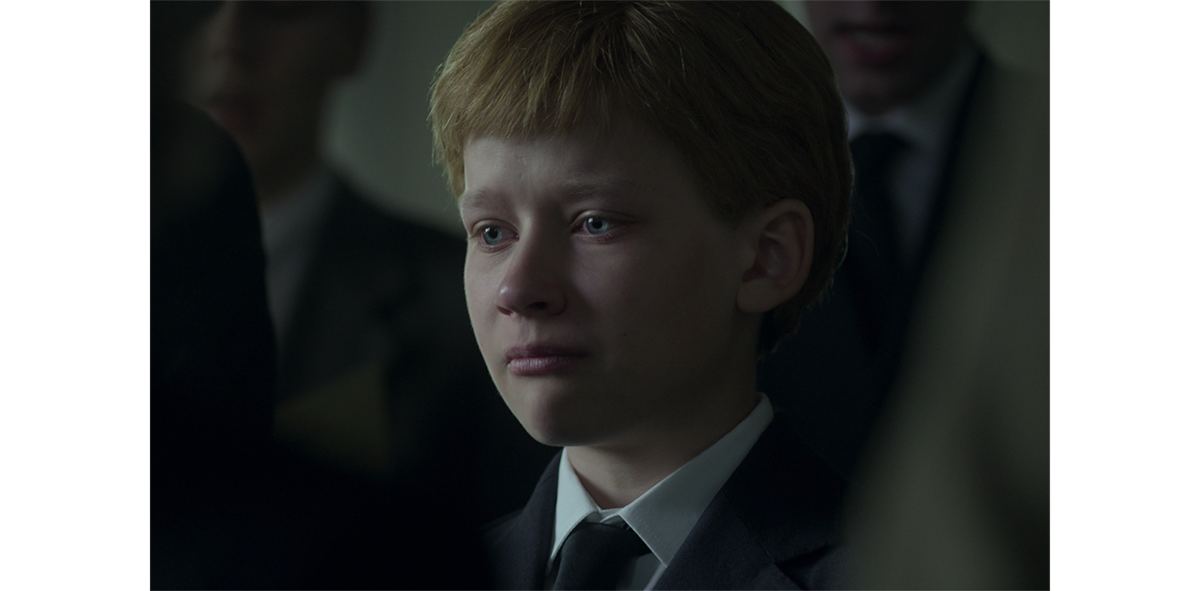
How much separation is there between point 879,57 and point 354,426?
640mm

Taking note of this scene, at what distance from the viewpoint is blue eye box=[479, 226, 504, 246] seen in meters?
0.84

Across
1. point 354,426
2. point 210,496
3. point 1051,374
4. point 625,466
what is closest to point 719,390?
point 625,466

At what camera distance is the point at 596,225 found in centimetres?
78

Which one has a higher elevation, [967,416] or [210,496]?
[967,416]

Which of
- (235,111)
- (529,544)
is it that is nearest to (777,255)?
(529,544)

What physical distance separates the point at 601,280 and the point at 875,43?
0.34 meters

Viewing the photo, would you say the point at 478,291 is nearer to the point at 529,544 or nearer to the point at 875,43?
the point at 529,544

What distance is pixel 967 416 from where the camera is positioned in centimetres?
80

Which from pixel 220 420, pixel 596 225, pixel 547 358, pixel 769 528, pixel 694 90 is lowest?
pixel 220 420

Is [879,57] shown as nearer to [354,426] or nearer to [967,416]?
[967,416]

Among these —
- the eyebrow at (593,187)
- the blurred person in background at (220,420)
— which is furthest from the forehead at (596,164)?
the blurred person in background at (220,420)

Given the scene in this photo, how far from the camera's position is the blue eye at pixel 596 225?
0.78 meters

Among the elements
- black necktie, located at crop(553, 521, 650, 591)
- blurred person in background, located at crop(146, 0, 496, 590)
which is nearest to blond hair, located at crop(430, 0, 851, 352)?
black necktie, located at crop(553, 521, 650, 591)

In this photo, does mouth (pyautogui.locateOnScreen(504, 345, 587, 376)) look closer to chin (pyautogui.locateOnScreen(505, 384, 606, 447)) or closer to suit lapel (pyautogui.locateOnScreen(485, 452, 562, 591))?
chin (pyautogui.locateOnScreen(505, 384, 606, 447))
